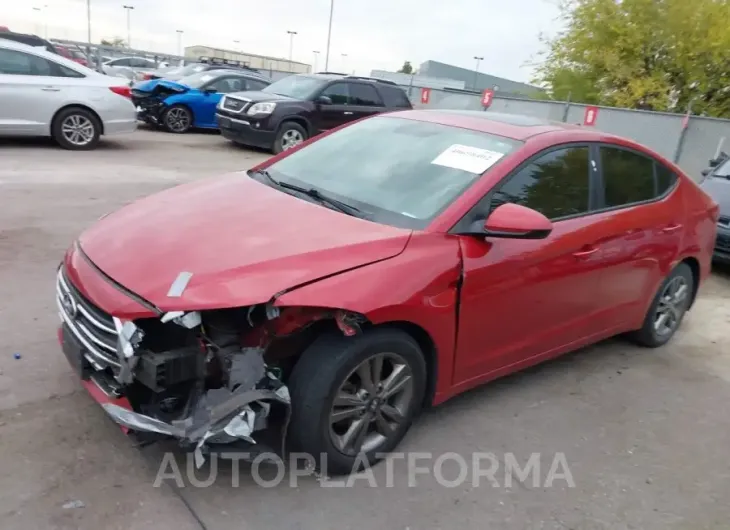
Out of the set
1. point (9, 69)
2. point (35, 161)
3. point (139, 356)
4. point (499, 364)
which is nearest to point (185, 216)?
point (139, 356)

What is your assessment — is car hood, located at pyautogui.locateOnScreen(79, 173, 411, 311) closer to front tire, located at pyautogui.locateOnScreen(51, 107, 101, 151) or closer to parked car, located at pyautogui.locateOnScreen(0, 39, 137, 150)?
parked car, located at pyautogui.locateOnScreen(0, 39, 137, 150)

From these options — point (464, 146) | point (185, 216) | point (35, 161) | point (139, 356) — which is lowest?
point (35, 161)

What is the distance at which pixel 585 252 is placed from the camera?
3.88 metres

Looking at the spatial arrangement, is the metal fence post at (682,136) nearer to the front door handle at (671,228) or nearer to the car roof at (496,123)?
the front door handle at (671,228)

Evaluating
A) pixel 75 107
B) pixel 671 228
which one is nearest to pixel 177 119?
pixel 75 107

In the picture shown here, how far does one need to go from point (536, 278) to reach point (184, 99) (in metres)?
12.5

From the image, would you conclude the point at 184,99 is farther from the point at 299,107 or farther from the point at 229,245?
the point at 229,245

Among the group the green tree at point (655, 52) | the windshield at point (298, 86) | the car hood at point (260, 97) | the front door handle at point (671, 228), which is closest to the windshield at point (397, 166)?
the front door handle at point (671, 228)

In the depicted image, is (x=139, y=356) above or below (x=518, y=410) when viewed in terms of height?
above

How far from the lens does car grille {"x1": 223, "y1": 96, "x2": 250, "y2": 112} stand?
41.3 ft

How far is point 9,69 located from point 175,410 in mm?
9030

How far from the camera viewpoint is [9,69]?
9844 millimetres

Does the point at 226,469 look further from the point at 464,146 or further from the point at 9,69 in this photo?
the point at 9,69

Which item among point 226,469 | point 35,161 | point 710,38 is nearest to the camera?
point 226,469
